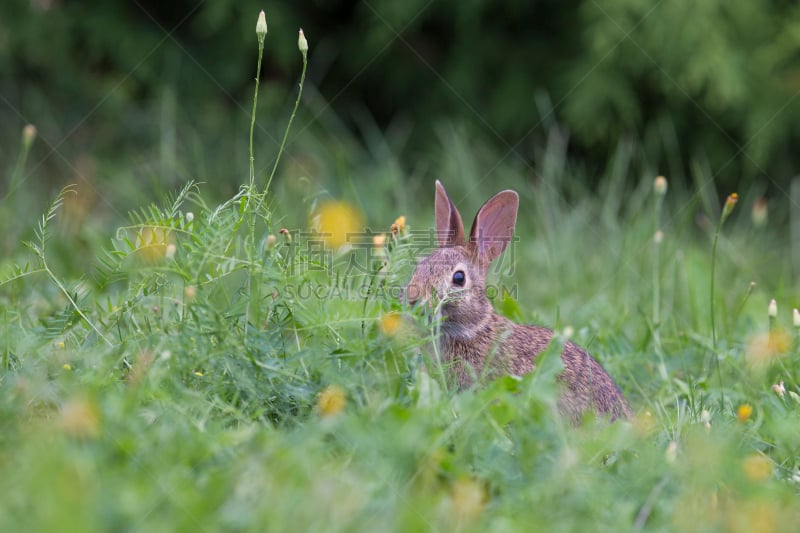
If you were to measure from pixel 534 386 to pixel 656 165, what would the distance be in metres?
4.40

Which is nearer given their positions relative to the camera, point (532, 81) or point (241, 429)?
point (241, 429)

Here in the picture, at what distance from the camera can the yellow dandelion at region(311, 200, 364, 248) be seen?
5.02 meters

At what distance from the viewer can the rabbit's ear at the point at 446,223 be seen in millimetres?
3789

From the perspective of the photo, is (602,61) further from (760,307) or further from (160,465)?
(160,465)

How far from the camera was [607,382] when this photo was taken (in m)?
3.33

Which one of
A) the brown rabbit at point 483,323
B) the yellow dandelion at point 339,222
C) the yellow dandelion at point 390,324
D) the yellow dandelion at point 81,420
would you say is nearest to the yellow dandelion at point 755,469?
the brown rabbit at point 483,323

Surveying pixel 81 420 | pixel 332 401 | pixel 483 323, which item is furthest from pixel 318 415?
pixel 483 323

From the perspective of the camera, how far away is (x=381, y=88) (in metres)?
6.91

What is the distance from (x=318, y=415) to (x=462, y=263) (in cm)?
136

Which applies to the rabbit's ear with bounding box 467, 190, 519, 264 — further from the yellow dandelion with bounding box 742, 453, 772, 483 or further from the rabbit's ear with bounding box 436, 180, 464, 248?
the yellow dandelion with bounding box 742, 453, 772, 483

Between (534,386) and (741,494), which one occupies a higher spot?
(534,386)

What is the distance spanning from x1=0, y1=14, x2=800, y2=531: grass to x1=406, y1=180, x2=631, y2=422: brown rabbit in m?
0.22

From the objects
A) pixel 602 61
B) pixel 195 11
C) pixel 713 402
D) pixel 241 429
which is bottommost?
pixel 713 402

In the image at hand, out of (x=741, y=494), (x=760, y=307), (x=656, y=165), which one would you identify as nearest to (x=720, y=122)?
(x=656, y=165)
